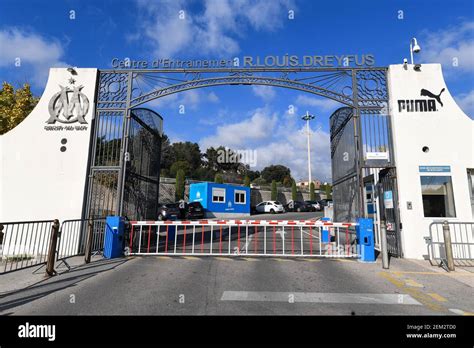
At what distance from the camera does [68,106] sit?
896cm

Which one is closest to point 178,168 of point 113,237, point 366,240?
point 113,237

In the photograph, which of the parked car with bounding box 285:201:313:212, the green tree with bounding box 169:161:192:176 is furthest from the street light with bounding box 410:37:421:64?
the green tree with bounding box 169:161:192:176

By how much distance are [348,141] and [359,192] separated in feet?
6.61

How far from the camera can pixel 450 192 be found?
8133 millimetres

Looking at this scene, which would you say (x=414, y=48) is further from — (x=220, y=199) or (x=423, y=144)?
(x=220, y=199)

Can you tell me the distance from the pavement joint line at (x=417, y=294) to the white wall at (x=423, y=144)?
7.93 ft

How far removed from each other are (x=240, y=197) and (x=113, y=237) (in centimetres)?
2285

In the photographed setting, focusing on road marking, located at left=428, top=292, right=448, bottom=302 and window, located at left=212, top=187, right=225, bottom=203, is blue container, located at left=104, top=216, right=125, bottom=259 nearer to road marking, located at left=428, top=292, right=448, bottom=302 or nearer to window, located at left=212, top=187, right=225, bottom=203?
road marking, located at left=428, top=292, right=448, bottom=302

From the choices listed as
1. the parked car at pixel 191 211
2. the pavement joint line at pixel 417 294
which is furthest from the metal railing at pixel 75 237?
the parked car at pixel 191 211
